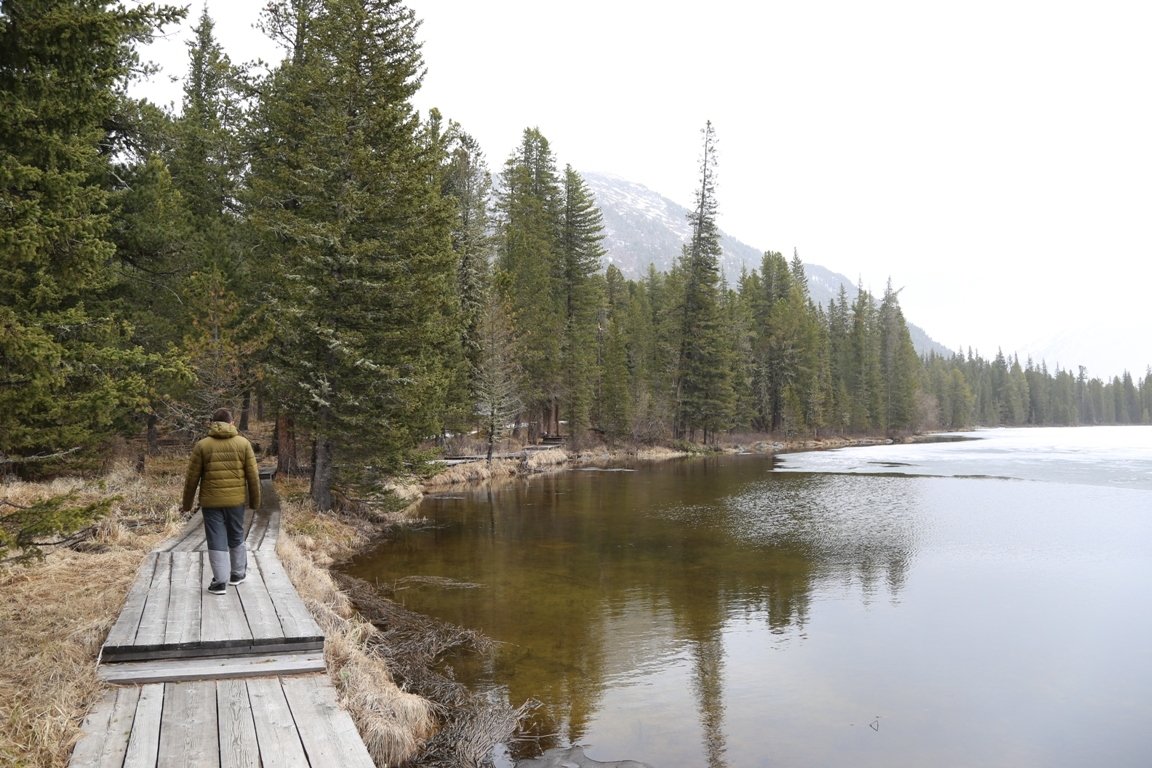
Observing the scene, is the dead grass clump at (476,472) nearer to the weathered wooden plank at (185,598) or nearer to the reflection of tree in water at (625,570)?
the reflection of tree in water at (625,570)

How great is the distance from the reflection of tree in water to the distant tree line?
4.08 meters

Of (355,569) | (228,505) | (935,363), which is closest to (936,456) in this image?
A: (355,569)

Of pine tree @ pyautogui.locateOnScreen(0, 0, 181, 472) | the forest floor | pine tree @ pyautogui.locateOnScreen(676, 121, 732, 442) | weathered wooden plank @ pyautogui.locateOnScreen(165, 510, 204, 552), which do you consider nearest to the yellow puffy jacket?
the forest floor

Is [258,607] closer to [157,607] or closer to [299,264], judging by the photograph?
[157,607]

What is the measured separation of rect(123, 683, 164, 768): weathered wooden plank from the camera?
466 cm

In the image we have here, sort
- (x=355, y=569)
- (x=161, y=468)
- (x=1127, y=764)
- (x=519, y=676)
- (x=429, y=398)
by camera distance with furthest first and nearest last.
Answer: (x=161, y=468) < (x=429, y=398) < (x=355, y=569) < (x=519, y=676) < (x=1127, y=764)

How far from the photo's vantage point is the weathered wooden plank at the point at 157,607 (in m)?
6.67

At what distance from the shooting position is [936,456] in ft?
175

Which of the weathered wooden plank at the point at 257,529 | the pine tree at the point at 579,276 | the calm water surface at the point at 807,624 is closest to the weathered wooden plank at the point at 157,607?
the weathered wooden plank at the point at 257,529

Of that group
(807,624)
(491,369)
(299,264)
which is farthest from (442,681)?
(491,369)

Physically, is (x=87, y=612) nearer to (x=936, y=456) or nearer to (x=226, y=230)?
(x=226, y=230)

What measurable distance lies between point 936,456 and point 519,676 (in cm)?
5162

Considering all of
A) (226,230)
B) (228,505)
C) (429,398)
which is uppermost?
(226,230)

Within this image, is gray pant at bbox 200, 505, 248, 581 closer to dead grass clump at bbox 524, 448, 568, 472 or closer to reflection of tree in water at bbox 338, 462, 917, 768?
reflection of tree in water at bbox 338, 462, 917, 768
